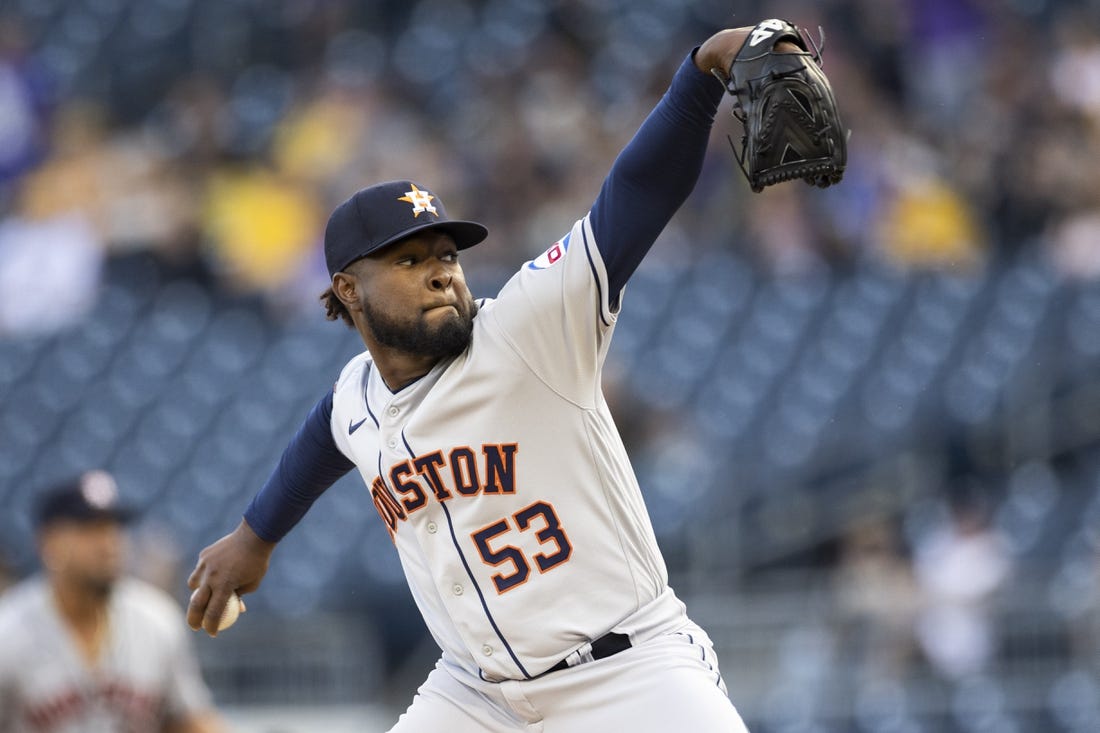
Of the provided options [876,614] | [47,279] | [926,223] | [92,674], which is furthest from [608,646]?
[47,279]

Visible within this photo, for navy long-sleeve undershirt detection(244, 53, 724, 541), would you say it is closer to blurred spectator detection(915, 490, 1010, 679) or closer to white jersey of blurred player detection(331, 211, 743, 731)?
white jersey of blurred player detection(331, 211, 743, 731)

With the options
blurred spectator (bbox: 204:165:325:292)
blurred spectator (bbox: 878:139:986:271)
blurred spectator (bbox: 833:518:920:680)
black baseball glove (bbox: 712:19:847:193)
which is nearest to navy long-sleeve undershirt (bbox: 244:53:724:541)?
black baseball glove (bbox: 712:19:847:193)

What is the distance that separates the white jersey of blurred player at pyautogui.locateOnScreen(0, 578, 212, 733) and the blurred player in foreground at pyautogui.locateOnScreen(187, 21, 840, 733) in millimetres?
1811

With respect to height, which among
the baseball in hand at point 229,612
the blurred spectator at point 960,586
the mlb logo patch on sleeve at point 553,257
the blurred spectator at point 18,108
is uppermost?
the blurred spectator at point 18,108

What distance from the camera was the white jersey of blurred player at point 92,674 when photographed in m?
5.09

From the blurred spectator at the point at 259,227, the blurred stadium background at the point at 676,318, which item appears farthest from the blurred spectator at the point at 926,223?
the blurred spectator at the point at 259,227

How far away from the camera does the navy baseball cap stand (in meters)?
3.56

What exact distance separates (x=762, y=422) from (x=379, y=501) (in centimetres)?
481

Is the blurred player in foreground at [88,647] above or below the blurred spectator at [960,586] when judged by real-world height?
above

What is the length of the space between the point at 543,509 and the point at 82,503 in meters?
2.21

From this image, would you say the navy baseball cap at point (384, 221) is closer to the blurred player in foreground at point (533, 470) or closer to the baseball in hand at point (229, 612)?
the blurred player in foreground at point (533, 470)

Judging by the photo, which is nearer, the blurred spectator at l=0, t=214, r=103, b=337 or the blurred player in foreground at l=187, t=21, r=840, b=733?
the blurred player in foreground at l=187, t=21, r=840, b=733

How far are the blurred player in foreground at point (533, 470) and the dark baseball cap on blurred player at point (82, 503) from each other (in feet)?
5.95

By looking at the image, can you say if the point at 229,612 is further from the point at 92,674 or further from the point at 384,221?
the point at 92,674
